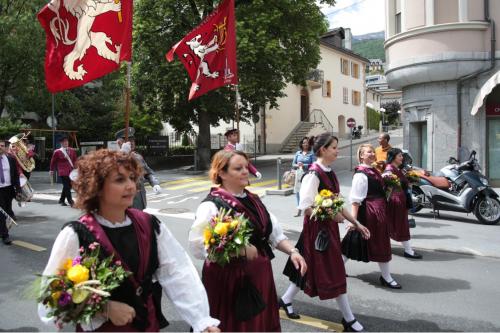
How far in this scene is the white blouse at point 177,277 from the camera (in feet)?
7.59

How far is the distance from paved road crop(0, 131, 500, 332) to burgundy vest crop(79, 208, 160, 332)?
0.43 m

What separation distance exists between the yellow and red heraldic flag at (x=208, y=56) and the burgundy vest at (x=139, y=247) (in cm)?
649

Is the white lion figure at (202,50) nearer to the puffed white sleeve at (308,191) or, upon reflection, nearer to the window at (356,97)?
the puffed white sleeve at (308,191)

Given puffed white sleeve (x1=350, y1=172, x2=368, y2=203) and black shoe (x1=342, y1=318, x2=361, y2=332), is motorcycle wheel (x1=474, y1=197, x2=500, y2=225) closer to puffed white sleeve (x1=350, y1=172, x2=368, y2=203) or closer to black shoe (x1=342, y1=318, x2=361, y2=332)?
puffed white sleeve (x1=350, y1=172, x2=368, y2=203)

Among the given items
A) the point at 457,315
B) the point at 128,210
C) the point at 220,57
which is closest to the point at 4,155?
the point at 220,57

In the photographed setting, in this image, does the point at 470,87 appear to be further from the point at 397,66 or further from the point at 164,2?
the point at 164,2

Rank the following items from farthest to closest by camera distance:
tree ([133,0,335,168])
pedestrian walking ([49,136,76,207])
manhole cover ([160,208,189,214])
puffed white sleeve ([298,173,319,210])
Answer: tree ([133,0,335,168]), pedestrian walking ([49,136,76,207]), manhole cover ([160,208,189,214]), puffed white sleeve ([298,173,319,210])

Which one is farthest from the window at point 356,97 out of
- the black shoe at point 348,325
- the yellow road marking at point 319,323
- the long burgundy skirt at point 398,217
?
the black shoe at point 348,325

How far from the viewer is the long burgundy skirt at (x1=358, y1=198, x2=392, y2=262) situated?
18.7ft

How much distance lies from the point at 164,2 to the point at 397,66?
1149cm

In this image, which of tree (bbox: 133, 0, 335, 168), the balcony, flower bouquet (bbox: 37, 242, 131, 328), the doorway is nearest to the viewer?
flower bouquet (bbox: 37, 242, 131, 328)

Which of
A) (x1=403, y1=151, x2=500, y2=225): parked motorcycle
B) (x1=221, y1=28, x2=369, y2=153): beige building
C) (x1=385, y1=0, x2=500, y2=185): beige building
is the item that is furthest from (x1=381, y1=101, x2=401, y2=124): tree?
(x1=403, y1=151, x2=500, y2=225): parked motorcycle

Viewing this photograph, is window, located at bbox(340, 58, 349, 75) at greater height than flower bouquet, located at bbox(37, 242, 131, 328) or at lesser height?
greater

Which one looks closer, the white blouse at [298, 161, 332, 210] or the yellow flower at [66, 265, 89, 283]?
the yellow flower at [66, 265, 89, 283]
